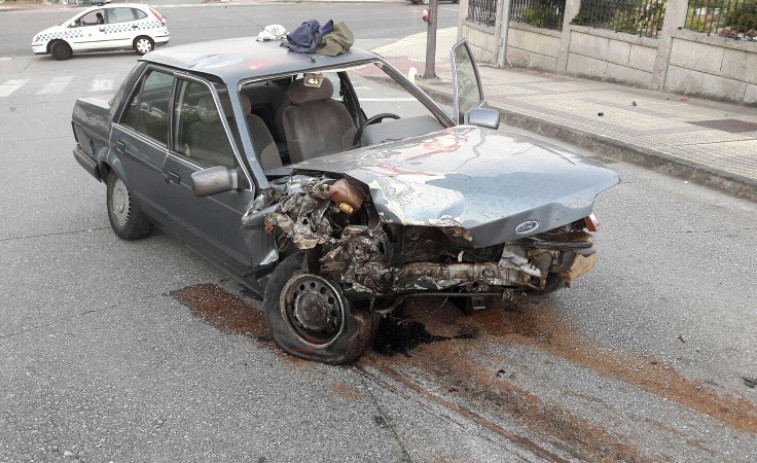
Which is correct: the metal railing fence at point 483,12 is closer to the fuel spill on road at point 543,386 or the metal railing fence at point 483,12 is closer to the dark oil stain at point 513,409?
the fuel spill on road at point 543,386

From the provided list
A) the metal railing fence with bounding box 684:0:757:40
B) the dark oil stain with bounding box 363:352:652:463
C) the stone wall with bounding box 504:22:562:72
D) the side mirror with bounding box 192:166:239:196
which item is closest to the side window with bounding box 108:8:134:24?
the stone wall with bounding box 504:22:562:72

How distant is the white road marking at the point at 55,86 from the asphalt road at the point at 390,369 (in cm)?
977

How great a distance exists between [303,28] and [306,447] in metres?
3.01

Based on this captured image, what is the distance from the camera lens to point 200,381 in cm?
398

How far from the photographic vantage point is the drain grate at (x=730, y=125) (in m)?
9.85

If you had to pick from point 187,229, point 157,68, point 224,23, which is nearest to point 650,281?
point 187,229

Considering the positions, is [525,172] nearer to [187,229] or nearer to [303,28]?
[303,28]

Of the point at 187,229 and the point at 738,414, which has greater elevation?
the point at 187,229

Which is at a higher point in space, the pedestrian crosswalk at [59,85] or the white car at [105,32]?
the white car at [105,32]

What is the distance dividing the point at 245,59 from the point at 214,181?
108 cm

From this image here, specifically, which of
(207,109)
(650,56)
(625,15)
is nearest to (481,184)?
(207,109)

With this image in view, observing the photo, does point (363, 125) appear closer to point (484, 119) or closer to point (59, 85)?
point (484, 119)

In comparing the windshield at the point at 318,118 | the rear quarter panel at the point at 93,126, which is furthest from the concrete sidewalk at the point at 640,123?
the rear quarter panel at the point at 93,126

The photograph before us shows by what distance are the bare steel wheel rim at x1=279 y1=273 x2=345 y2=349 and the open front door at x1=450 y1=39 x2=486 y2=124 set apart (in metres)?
2.07
